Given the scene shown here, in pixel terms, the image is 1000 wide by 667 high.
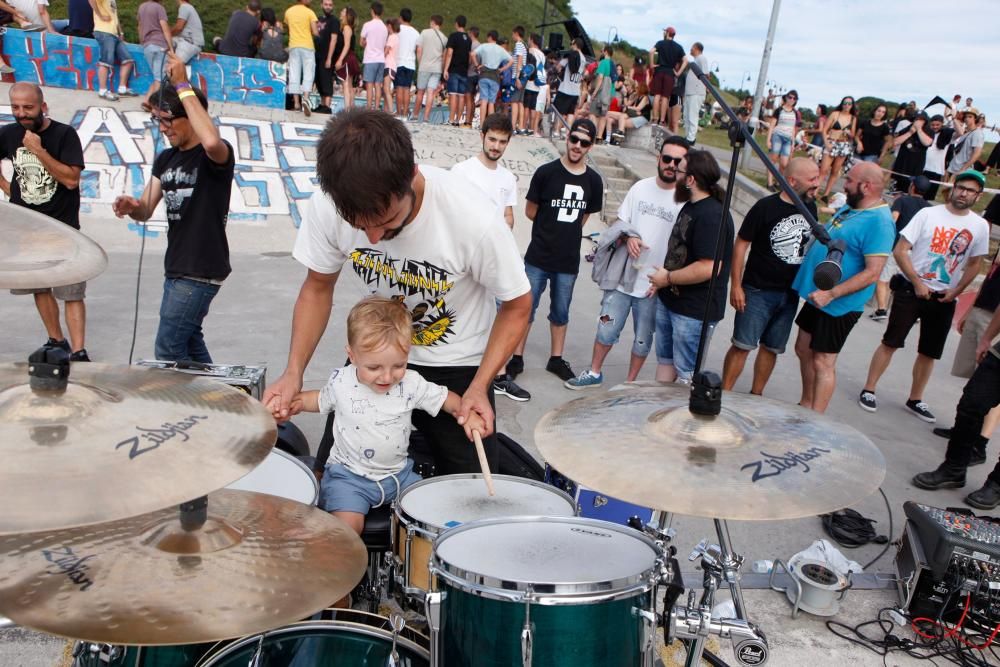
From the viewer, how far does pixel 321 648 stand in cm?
198

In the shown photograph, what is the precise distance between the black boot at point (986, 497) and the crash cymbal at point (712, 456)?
2822 millimetres

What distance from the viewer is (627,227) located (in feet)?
17.9

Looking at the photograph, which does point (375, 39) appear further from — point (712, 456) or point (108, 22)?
point (712, 456)

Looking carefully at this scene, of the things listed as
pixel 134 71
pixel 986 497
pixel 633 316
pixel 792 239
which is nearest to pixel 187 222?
pixel 633 316

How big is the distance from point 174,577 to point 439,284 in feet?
4.66

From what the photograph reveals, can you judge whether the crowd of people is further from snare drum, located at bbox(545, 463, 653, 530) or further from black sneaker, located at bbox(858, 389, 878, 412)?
snare drum, located at bbox(545, 463, 653, 530)

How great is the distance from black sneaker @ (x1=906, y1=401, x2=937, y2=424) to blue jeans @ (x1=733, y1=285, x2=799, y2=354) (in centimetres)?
149

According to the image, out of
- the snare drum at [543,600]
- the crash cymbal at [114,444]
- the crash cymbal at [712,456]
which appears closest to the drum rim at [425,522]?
the snare drum at [543,600]

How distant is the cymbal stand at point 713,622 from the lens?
6.83 feet

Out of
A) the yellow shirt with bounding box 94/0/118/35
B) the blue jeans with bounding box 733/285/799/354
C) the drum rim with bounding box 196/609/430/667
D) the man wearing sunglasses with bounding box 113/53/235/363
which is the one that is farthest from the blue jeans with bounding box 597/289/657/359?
the yellow shirt with bounding box 94/0/118/35

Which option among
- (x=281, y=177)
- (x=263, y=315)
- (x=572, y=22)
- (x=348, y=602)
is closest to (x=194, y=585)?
(x=348, y=602)

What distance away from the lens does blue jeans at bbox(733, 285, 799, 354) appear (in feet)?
17.4

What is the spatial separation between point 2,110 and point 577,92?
9747 mm

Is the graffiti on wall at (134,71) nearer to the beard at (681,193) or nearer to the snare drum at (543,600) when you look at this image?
the beard at (681,193)
